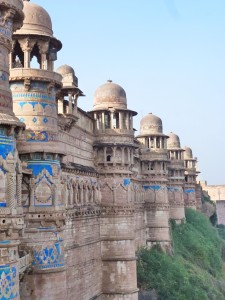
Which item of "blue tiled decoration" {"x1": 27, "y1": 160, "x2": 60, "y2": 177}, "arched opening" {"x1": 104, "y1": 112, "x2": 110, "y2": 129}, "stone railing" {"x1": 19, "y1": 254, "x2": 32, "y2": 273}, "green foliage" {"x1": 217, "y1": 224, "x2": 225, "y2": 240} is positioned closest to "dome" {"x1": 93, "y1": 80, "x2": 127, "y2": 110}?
"arched opening" {"x1": 104, "y1": 112, "x2": 110, "y2": 129}

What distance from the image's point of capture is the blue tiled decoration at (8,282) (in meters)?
8.55

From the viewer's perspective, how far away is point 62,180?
41.8 feet

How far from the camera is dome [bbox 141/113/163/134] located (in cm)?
2947

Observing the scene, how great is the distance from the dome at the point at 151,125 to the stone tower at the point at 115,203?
847cm

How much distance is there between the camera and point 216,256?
3791 centimetres

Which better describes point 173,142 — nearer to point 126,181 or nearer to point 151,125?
point 151,125

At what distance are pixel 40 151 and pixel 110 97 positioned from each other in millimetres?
9753

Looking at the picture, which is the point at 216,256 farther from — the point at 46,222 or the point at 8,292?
the point at 8,292

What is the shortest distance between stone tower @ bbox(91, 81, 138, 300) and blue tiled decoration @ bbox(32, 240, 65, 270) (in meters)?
7.75

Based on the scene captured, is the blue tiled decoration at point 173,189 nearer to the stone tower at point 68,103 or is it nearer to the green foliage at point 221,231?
the stone tower at point 68,103

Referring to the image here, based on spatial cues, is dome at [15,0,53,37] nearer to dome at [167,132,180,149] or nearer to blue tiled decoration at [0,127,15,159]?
blue tiled decoration at [0,127,15,159]

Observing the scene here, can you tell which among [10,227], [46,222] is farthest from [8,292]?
[46,222]

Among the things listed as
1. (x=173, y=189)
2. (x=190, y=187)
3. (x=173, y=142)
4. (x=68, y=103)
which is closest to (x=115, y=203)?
(x=68, y=103)

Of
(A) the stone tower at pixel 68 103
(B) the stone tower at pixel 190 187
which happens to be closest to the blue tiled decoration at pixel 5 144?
(A) the stone tower at pixel 68 103
